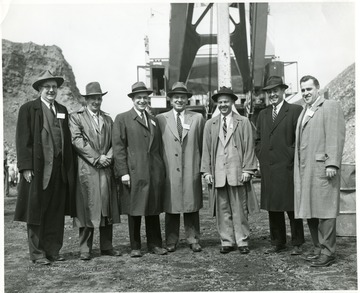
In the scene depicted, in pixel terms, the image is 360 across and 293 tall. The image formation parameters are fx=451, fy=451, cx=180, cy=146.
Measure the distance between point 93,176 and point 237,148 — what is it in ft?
5.49

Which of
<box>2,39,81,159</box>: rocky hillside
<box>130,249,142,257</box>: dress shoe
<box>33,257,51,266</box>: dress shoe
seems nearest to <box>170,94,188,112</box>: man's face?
<box>130,249,142,257</box>: dress shoe

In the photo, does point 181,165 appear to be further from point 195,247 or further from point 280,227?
point 280,227

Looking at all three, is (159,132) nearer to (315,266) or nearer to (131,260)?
(131,260)

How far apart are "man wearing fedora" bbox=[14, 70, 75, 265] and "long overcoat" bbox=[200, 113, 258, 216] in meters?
1.56

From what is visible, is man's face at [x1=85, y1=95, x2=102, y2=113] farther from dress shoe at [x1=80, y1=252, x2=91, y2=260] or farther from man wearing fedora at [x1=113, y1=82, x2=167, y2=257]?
dress shoe at [x1=80, y1=252, x2=91, y2=260]

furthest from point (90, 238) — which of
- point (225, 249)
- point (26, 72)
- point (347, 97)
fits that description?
point (26, 72)

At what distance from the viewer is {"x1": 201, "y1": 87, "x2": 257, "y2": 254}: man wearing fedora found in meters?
5.14

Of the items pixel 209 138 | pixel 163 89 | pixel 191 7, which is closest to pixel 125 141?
pixel 209 138

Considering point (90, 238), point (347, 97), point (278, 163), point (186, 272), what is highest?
point (347, 97)

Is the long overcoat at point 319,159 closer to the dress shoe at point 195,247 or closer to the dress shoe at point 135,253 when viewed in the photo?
the dress shoe at point 195,247

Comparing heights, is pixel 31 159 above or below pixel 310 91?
below

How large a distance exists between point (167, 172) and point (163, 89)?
7162 millimetres

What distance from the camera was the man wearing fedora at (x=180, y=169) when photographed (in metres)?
5.30

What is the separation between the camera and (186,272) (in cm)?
440
